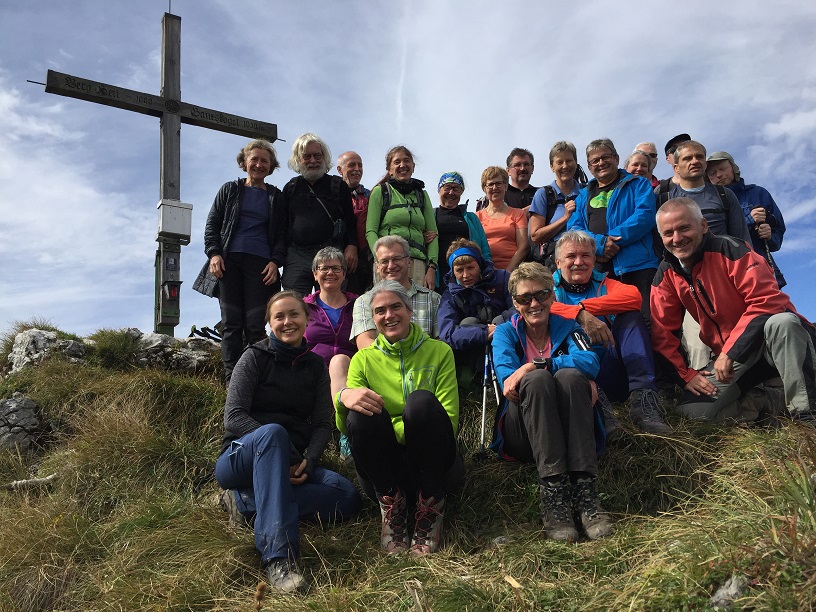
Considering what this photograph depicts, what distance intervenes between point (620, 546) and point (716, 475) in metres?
1.07

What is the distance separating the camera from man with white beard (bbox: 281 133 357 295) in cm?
691

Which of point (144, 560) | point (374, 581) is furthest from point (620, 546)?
point (144, 560)

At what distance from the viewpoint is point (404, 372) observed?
14.4 ft

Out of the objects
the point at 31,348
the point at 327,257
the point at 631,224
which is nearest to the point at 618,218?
the point at 631,224

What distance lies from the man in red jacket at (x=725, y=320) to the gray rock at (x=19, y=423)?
6224 mm

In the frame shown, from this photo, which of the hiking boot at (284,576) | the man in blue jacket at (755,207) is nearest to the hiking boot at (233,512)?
the hiking boot at (284,576)

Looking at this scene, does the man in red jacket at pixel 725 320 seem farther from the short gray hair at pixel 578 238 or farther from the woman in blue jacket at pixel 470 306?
the woman in blue jacket at pixel 470 306

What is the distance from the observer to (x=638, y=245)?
611cm

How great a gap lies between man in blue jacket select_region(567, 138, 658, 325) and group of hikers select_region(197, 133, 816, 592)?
19 millimetres

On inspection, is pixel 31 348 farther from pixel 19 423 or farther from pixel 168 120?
pixel 168 120

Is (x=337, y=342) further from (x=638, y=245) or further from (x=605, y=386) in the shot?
(x=638, y=245)

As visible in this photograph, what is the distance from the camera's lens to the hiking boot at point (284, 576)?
11.5 ft

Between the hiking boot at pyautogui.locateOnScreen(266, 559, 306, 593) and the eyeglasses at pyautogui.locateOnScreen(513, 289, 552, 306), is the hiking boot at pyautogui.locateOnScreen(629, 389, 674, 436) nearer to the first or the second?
the eyeglasses at pyautogui.locateOnScreen(513, 289, 552, 306)

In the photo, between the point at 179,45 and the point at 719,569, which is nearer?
the point at 719,569
